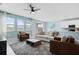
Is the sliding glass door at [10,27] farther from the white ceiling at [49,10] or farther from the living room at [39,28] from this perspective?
the white ceiling at [49,10]

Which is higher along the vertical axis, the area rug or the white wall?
the white wall

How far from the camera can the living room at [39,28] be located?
2117 millimetres

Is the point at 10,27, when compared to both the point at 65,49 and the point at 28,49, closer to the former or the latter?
the point at 28,49

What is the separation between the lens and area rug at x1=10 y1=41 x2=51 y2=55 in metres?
2.20

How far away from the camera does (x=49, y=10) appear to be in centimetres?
217

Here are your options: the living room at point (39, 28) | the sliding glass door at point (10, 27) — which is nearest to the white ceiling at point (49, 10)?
the living room at point (39, 28)

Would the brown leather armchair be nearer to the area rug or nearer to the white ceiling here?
the area rug

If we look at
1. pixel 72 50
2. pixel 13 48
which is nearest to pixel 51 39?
pixel 72 50

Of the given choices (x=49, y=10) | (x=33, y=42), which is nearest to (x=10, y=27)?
(x=33, y=42)

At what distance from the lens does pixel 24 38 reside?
2.25m

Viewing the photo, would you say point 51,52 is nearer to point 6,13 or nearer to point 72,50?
point 72,50

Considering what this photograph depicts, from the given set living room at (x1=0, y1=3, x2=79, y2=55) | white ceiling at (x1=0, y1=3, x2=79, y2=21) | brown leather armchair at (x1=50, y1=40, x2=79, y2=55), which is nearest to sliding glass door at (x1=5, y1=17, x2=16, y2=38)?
living room at (x1=0, y1=3, x2=79, y2=55)

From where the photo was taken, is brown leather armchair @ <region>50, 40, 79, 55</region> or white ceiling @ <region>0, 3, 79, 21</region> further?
brown leather armchair @ <region>50, 40, 79, 55</region>
